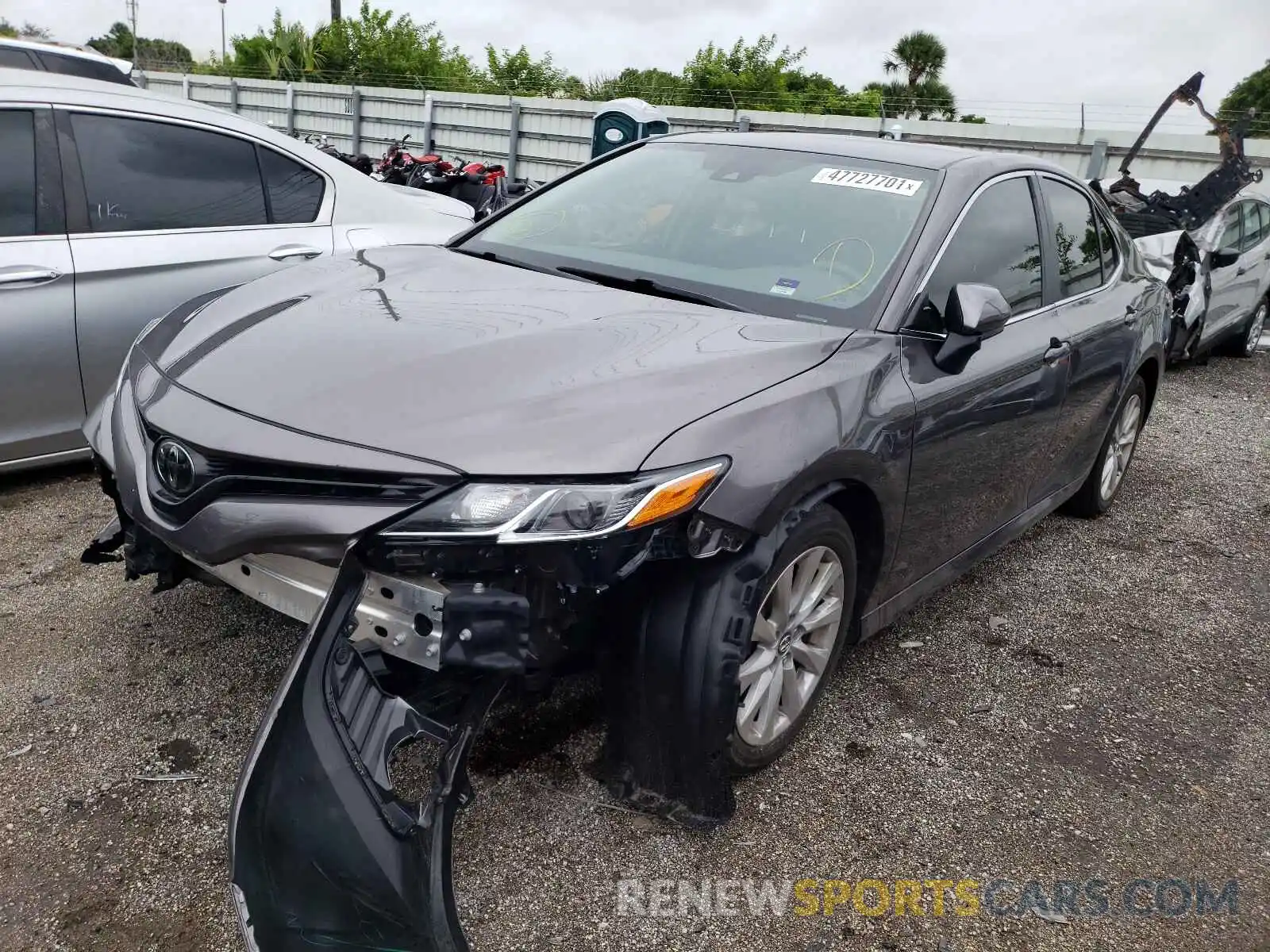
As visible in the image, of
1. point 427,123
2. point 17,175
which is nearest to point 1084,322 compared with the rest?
point 17,175

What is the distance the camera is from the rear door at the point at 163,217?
155 inches

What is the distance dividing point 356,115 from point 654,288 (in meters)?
17.6

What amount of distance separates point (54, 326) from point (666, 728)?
2.92 m

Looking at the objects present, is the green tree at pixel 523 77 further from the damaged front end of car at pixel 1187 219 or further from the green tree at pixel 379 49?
the damaged front end of car at pixel 1187 219

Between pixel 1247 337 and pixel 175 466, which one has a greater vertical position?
pixel 175 466

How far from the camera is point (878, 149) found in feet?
11.1

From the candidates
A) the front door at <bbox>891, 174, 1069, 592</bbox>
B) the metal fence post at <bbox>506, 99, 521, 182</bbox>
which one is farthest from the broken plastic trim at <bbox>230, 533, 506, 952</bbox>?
the metal fence post at <bbox>506, 99, 521, 182</bbox>

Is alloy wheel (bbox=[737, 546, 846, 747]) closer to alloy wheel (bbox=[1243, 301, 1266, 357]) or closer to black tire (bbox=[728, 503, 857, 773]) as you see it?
black tire (bbox=[728, 503, 857, 773])

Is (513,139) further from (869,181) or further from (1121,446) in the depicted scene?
(869,181)

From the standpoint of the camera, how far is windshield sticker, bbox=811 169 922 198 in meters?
3.13

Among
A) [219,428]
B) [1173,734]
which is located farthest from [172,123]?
[1173,734]

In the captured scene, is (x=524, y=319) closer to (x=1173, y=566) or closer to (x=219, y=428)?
(x=219, y=428)

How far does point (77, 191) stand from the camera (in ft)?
12.9

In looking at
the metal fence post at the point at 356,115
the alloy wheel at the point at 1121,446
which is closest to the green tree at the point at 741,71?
the metal fence post at the point at 356,115
